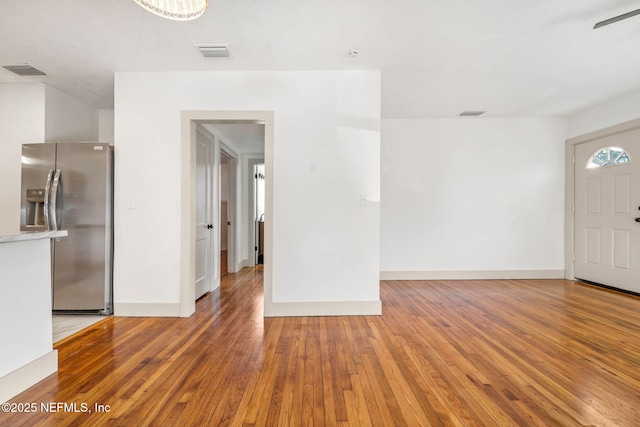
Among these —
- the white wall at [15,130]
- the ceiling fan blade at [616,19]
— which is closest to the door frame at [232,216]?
the white wall at [15,130]

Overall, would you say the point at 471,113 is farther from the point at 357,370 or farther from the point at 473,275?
the point at 357,370

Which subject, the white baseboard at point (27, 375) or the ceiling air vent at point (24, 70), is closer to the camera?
the white baseboard at point (27, 375)

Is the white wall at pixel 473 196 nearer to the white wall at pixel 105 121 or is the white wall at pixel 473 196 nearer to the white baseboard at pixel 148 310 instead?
the white baseboard at pixel 148 310

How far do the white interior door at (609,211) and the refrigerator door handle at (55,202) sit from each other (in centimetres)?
706

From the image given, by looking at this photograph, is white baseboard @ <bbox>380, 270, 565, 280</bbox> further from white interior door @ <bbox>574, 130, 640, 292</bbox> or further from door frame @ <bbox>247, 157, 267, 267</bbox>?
door frame @ <bbox>247, 157, 267, 267</bbox>

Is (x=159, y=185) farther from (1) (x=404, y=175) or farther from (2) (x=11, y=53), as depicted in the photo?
(1) (x=404, y=175)

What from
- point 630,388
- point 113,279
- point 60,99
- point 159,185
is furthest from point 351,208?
point 60,99

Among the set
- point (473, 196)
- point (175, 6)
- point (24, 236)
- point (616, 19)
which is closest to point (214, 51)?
point (175, 6)

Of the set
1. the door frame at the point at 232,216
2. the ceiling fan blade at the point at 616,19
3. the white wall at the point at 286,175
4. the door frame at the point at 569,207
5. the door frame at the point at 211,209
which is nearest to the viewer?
the ceiling fan blade at the point at 616,19

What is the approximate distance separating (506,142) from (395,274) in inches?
115

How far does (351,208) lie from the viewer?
337cm

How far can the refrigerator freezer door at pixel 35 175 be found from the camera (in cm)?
327

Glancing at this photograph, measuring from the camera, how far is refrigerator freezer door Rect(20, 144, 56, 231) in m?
3.27

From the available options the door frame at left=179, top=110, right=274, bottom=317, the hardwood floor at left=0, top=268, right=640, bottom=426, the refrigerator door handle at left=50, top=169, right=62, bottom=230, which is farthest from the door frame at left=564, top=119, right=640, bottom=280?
the refrigerator door handle at left=50, top=169, right=62, bottom=230
